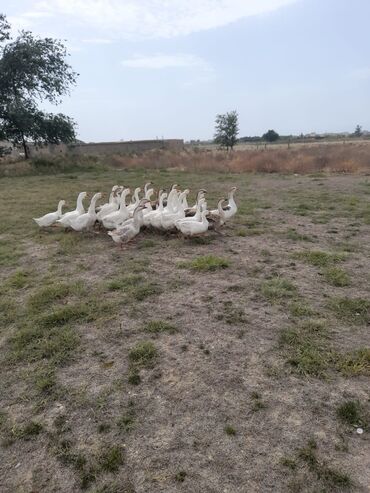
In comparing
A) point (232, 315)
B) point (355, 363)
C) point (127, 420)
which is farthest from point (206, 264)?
point (127, 420)

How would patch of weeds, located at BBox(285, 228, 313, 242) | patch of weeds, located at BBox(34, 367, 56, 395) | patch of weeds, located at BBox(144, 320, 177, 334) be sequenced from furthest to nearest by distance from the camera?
patch of weeds, located at BBox(285, 228, 313, 242), patch of weeds, located at BBox(144, 320, 177, 334), patch of weeds, located at BBox(34, 367, 56, 395)

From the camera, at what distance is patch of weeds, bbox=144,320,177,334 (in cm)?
407

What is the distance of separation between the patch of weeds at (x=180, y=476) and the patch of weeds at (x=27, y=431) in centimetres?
107

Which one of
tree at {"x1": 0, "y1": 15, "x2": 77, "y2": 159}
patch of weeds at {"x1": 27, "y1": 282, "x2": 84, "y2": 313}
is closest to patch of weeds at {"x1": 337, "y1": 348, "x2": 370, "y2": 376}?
patch of weeds at {"x1": 27, "y1": 282, "x2": 84, "y2": 313}

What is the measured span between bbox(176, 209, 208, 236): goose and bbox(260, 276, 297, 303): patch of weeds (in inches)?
77.0

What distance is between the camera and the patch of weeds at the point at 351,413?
281cm

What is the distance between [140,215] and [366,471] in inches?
218

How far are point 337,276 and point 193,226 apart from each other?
2.54m

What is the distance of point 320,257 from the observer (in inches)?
237

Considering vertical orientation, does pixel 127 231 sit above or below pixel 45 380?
above

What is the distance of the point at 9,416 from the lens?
119 inches

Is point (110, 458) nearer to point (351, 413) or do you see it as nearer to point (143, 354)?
point (143, 354)

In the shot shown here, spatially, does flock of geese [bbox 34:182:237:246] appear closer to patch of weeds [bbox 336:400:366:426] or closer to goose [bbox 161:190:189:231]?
goose [bbox 161:190:189:231]

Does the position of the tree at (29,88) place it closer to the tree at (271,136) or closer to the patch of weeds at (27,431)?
the patch of weeds at (27,431)
